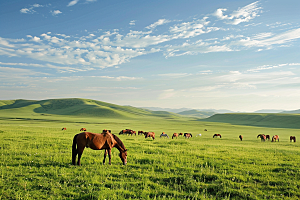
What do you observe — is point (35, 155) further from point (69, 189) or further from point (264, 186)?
point (264, 186)

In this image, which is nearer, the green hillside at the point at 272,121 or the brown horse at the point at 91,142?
the brown horse at the point at 91,142

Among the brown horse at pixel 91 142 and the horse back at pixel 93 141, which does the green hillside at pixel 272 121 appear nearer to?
the brown horse at pixel 91 142

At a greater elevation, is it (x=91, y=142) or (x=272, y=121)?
(x=91, y=142)

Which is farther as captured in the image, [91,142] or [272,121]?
[272,121]

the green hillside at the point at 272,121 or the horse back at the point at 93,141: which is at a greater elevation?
the horse back at the point at 93,141

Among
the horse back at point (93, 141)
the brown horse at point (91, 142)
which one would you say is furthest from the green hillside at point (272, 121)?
the horse back at point (93, 141)

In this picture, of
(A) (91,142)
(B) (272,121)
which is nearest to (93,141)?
(A) (91,142)

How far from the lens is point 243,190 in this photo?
7031 mm

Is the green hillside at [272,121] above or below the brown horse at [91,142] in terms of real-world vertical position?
below

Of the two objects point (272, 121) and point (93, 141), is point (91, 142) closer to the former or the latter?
point (93, 141)

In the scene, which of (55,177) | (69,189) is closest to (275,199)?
(69,189)

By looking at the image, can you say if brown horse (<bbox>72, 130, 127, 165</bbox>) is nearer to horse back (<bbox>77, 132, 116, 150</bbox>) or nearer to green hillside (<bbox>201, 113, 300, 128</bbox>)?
horse back (<bbox>77, 132, 116, 150</bbox>)

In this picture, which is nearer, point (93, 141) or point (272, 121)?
point (93, 141)

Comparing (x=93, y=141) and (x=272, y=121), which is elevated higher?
(x=93, y=141)
